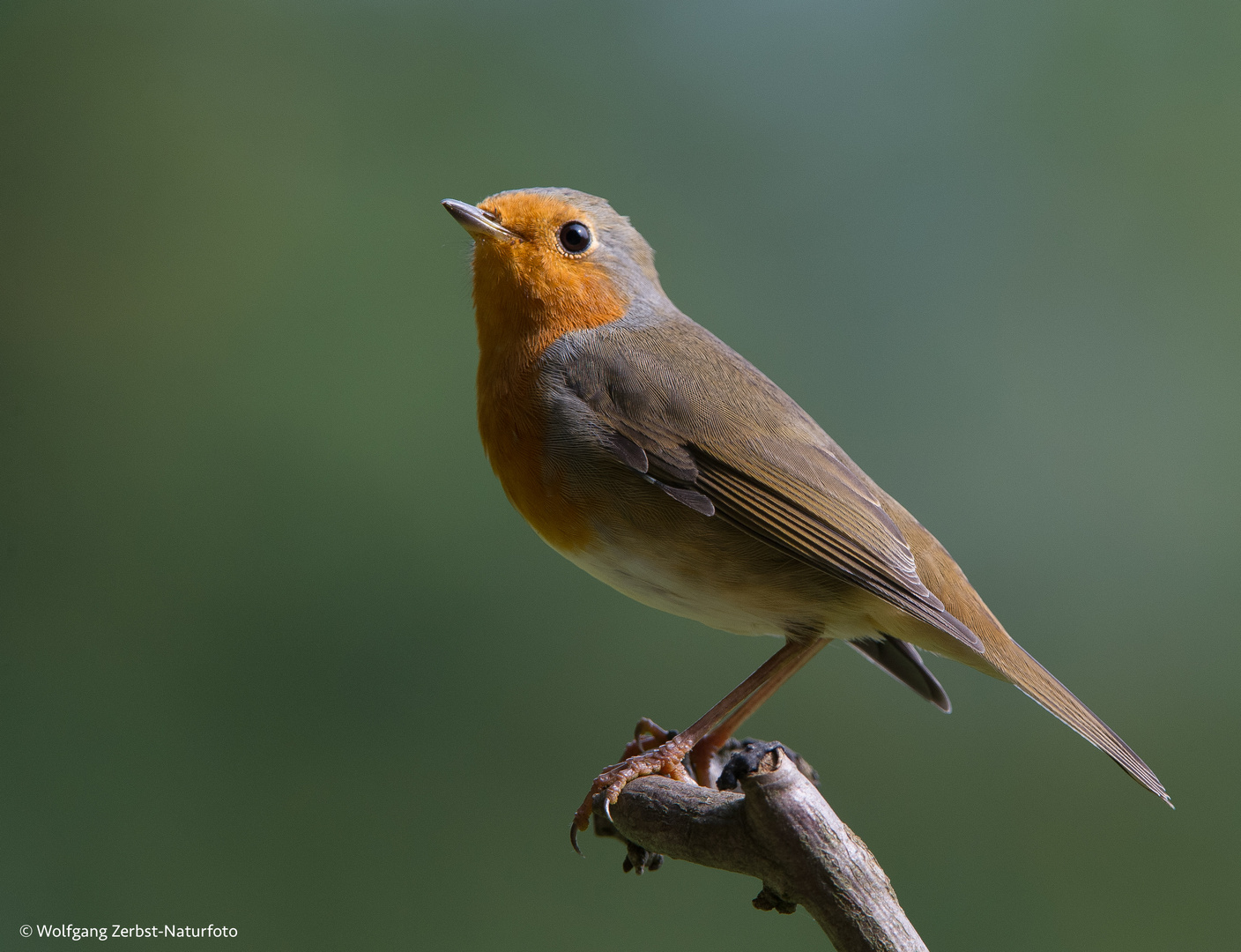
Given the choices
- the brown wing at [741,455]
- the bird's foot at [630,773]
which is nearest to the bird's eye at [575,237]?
the brown wing at [741,455]

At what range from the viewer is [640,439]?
269 centimetres

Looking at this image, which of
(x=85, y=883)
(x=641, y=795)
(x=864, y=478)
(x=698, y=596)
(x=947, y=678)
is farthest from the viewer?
(x=947, y=678)

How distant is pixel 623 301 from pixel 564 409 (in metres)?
0.55

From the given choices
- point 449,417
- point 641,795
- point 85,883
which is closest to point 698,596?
point 641,795

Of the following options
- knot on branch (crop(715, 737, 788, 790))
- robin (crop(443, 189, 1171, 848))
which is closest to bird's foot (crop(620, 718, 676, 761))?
robin (crop(443, 189, 1171, 848))

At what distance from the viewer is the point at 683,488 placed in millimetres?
2637

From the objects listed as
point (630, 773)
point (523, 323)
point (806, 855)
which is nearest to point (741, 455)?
point (523, 323)

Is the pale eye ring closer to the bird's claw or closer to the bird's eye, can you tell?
the bird's eye

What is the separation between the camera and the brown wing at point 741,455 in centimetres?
259

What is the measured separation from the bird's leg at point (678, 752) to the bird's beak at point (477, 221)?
4.53ft

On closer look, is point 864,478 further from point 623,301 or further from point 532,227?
point 532,227

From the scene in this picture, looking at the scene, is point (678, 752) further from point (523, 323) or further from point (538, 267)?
point (538, 267)

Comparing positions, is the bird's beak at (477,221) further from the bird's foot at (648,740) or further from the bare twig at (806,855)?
the bare twig at (806,855)

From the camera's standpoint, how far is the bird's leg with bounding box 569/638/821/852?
8.41 ft
